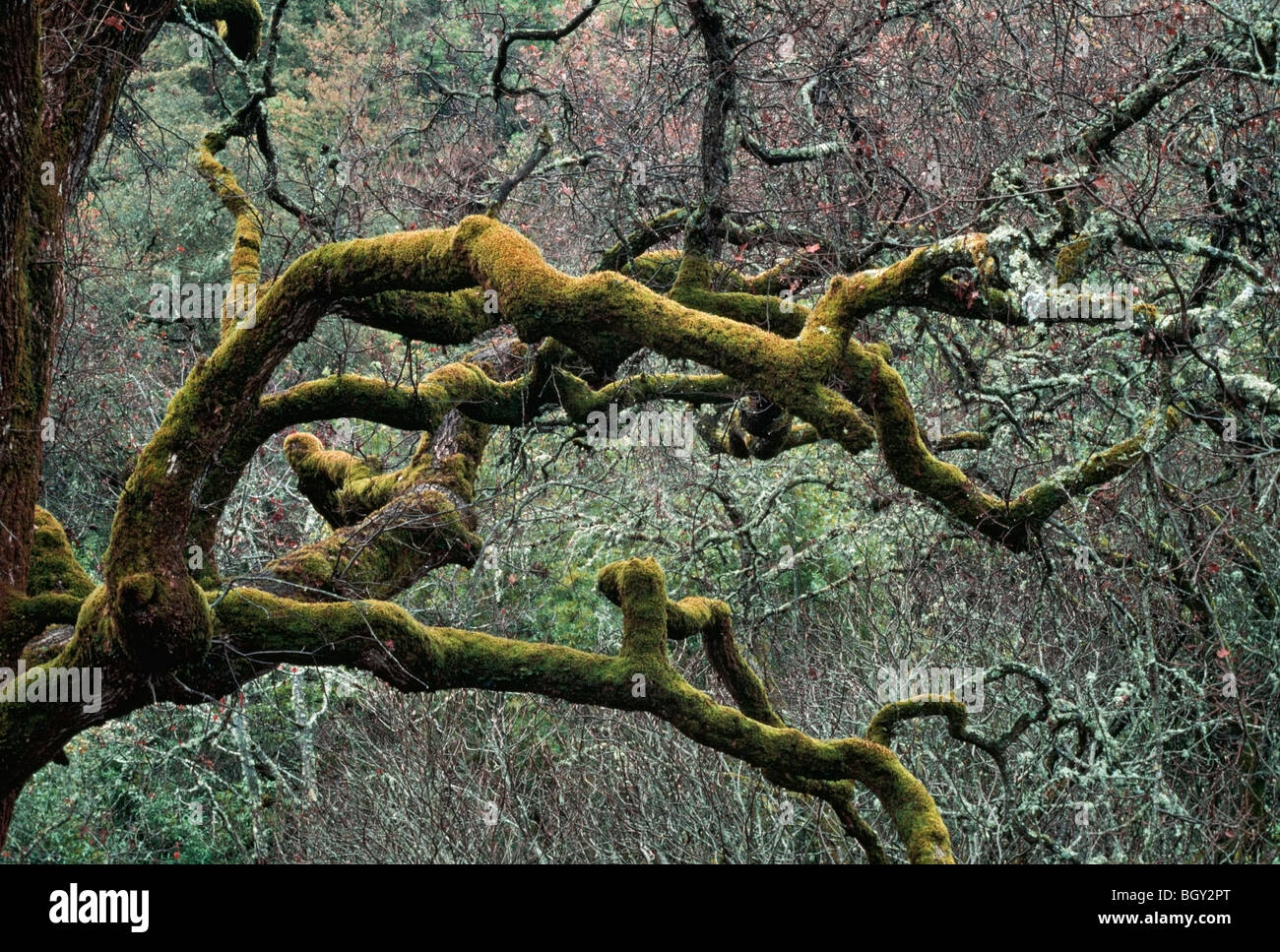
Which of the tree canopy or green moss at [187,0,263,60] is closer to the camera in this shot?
the tree canopy

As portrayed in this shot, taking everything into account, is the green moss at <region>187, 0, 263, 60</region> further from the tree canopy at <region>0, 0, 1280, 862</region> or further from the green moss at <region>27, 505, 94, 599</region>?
the green moss at <region>27, 505, 94, 599</region>

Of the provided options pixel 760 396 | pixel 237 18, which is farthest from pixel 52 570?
pixel 760 396

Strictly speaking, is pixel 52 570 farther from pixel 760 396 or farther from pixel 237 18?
pixel 760 396

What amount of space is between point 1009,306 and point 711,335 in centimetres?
175

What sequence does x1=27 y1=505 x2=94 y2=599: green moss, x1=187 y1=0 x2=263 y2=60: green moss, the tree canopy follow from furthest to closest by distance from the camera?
x1=187 y1=0 x2=263 y2=60: green moss < x1=27 y1=505 x2=94 y2=599: green moss < the tree canopy

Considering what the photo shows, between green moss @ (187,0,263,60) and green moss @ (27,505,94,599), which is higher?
green moss @ (187,0,263,60)

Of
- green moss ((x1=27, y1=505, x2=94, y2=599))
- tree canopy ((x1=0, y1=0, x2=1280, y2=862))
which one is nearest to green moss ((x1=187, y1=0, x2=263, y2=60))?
tree canopy ((x1=0, y1=0, x2=1280, y2=862))

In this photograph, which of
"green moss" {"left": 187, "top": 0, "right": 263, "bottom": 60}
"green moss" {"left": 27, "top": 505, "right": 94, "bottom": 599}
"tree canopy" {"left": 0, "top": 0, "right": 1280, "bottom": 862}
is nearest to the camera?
"tree canopy" {"left": 0, "top": 0, "right": 1280, "bottom": 862}

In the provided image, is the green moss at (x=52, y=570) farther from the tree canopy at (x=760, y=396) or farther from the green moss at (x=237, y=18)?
the green moss at (x=237, y=18)

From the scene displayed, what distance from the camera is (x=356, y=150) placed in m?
9.25

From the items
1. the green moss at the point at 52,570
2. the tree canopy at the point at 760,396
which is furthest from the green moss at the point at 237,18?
the green moss at the point at 52,570

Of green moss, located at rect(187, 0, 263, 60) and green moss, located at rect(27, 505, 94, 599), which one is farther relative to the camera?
green moss, located at rect(187, 0, 263, 60)

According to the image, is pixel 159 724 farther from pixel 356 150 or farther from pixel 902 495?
pixel 902 495

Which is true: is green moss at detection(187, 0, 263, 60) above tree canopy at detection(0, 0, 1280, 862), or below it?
above
